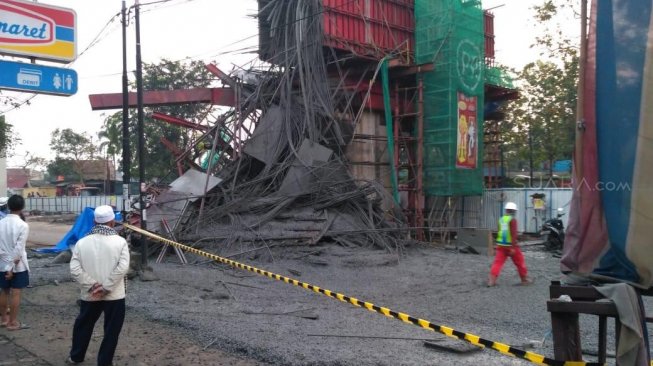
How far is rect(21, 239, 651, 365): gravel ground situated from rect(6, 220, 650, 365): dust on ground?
21mm

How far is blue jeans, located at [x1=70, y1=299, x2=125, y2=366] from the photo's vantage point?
5.20m

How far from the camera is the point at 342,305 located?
899 centimetres

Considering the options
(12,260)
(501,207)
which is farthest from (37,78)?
(501,207)

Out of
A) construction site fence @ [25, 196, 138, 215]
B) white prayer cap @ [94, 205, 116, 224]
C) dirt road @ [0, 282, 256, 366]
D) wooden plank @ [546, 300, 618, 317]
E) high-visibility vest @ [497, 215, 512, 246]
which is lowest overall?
construction site fence @ [25, 196, 138, 215]

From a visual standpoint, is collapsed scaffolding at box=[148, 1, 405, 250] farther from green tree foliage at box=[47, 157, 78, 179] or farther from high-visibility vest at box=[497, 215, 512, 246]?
green tree foliage at box=[47, 157, 78, 179]

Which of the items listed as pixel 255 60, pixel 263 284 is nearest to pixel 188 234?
pixel 263 284

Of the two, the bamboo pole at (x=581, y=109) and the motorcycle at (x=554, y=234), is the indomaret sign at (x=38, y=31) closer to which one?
the bamboo pole at (x=581, y=109)

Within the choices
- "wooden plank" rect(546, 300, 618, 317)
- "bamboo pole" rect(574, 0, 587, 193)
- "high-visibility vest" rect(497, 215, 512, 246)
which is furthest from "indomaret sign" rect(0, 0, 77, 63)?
"high-visibility vest" rect(497, 215, 512, 246)

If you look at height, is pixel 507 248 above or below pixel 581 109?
below

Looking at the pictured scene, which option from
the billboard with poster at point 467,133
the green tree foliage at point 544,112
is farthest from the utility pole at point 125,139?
the green tree foliage at point 544,112

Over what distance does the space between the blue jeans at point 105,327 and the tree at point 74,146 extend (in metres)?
64.2

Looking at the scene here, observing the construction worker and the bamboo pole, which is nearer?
the bamboo pole

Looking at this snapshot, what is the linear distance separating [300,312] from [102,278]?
3.71 meters

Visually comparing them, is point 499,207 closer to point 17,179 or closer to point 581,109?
point 581,109
